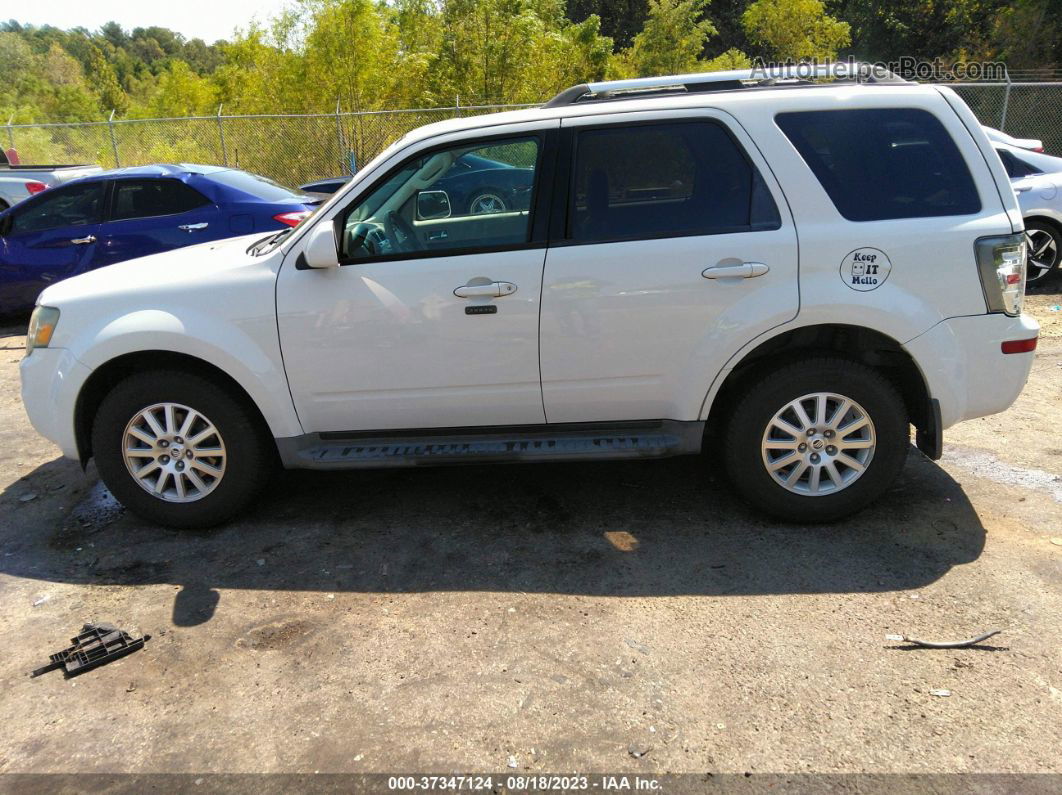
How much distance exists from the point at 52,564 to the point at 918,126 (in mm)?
4624

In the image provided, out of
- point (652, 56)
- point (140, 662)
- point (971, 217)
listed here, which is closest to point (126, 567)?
point (140, 662)

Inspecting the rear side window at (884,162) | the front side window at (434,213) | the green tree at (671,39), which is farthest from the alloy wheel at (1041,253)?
the green tree at (671,39)

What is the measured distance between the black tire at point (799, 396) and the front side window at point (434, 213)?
4.40ft

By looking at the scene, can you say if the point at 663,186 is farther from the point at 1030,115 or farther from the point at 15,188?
the point at 1030,115

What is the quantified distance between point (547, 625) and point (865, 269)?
211 cm

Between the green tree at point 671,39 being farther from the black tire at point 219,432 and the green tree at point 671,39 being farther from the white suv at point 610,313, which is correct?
Answer: the black tire at point 219,432

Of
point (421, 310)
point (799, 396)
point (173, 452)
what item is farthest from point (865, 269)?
point (173, 452)

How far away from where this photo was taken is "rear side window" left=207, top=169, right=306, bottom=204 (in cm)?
864

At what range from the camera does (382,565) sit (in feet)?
13.2

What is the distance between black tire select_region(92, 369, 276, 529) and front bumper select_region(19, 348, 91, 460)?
14 centimetres

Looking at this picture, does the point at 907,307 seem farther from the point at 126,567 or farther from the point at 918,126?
the point at 126,567

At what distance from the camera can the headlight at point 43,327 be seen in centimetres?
433

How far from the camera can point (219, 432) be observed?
425cm

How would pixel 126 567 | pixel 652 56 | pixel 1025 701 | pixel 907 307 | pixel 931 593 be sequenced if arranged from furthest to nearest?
pixel 652 56 → pixel 126 567 → pixel 907 307 → pixel 931 593 → pixel 1025 701
